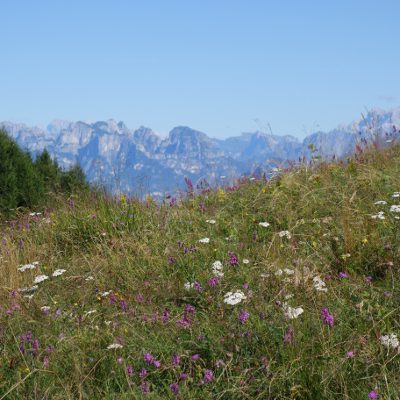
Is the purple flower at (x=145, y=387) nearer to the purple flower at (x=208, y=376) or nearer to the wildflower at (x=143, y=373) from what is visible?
the wildflower at (x=143, y=373)

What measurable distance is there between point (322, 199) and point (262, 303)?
9.13 ft

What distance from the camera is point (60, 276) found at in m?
5.48

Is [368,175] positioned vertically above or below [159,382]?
above

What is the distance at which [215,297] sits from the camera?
4.35m

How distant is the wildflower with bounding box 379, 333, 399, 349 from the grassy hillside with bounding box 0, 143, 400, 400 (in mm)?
12

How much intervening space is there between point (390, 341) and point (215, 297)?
1.56m

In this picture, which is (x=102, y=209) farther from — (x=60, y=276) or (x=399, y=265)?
(x=399, y=265)

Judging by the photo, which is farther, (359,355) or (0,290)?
(0,290)

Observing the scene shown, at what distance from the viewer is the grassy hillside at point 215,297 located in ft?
10.5

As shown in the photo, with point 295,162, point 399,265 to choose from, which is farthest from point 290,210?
point 295,162

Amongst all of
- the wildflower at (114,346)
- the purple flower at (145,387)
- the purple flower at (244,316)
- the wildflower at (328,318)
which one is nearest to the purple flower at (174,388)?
the purple flower at (145,387)

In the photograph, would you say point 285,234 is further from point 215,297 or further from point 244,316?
point 244,316

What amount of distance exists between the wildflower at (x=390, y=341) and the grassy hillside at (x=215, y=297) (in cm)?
1

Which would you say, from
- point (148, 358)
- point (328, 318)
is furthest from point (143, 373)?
point (328, 318)
